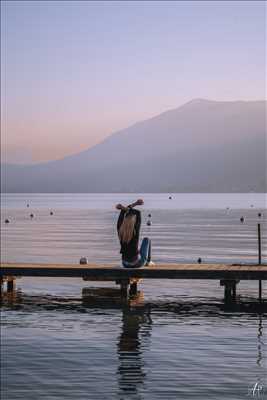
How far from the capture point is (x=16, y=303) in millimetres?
29203

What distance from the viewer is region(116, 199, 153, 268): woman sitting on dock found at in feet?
89.5

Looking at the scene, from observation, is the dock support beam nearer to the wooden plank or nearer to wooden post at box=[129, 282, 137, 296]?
the wooden plank

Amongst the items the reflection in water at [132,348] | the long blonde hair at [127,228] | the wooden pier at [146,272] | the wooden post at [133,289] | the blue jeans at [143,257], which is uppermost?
the long blonde hair at [127,228]

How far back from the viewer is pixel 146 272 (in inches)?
1096

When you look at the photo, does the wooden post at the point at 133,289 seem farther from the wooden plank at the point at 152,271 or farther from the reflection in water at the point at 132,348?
the reflection in water at the point at 132,348

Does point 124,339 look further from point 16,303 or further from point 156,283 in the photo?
point 156,283

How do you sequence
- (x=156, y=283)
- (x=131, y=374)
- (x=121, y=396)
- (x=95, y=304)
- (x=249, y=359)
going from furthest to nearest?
(x=156, y=283)
(x=95, y=304)
(x=249, y=359)
(x=131, y=374)
(x=121, y=396)

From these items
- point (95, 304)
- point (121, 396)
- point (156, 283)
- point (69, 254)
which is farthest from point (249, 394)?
point (69, 254)

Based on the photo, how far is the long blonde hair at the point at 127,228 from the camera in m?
27.3

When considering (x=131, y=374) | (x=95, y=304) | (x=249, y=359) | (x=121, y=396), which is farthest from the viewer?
(x=95, y=304)

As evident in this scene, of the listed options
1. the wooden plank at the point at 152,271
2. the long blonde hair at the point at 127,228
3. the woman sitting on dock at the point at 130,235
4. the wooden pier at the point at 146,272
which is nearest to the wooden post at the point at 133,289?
the wooden pier at the point at 146,272

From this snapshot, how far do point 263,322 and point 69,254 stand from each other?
31.1 m

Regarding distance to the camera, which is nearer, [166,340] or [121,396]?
[121,396]

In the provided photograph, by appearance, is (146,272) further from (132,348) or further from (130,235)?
(132,348)
